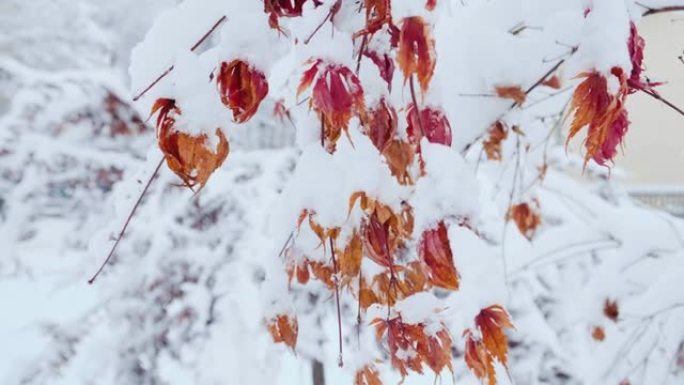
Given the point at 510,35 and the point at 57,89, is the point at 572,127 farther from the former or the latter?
the point at 57,89

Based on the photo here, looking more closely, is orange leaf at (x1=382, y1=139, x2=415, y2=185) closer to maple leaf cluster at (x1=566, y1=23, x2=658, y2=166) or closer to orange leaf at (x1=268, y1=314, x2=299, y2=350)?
maple leaf cluster at (x1=566, y1=23, x2=658, y2=166)

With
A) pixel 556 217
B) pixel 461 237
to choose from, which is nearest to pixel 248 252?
pixel 556 217

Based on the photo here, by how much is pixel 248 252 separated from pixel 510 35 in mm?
1502

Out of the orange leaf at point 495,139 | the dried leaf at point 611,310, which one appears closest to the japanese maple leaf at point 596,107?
the orange leaf at point 495,139

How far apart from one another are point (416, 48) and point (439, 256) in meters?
0.17

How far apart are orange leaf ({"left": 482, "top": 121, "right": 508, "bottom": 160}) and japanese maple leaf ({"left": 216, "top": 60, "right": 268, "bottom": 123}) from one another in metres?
0.62

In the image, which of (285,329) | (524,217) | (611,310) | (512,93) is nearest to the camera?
(285,329)

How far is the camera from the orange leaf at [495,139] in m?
1.08

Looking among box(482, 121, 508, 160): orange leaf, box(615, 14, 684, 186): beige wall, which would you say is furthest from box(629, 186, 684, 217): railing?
box(482, 121, 508, 160): orange leaf

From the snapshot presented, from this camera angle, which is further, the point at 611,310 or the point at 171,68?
the point at 611,310

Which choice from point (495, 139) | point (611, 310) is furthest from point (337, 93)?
point (611, 310)

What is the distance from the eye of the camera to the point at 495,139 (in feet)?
3.66

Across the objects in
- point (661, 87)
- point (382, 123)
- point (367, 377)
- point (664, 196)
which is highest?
point (664, 196)

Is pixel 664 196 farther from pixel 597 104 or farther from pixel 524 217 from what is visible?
pixel 597 104
